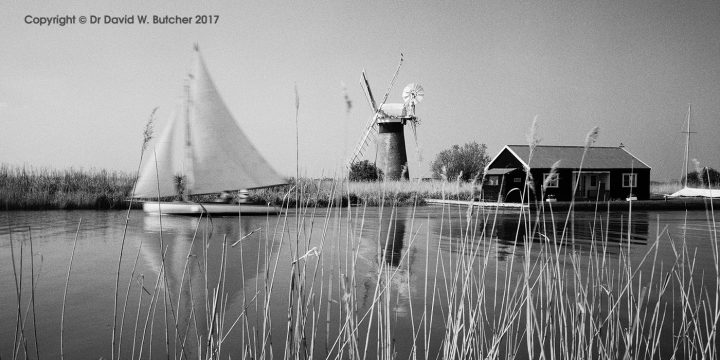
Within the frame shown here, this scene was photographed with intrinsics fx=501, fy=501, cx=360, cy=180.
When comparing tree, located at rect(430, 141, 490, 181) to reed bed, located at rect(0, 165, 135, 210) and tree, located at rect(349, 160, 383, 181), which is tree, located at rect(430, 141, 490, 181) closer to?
tree, located at rect(349, 160, 383, 181)

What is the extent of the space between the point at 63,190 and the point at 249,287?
1450 cm

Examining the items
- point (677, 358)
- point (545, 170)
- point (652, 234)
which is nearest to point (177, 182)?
point (652, 234)

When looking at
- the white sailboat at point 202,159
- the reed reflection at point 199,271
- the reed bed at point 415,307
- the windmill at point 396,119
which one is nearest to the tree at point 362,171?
the windmill at point 396,119

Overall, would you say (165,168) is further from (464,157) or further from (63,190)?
(464,157)

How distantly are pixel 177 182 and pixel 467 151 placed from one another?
3797 cm

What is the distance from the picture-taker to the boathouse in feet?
70.0

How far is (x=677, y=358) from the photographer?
3137 mm

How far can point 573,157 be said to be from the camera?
875 inches

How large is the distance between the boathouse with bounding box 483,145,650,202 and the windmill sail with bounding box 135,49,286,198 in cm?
1069

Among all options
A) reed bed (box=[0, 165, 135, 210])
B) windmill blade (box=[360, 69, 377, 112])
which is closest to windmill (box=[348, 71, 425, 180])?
windmill blade (box=[360, 69, 377, 112])

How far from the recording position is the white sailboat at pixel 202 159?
1338cm

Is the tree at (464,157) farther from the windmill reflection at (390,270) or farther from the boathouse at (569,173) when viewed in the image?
the windmill reflection at (390,270)

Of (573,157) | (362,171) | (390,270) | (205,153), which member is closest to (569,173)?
(573,157)

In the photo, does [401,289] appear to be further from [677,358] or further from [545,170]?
[545,170]
